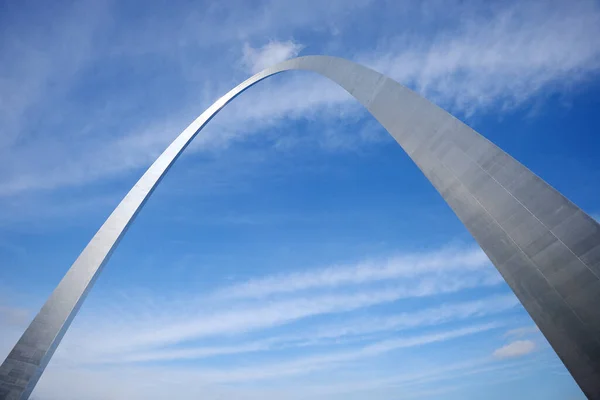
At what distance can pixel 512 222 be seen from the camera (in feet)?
22.7

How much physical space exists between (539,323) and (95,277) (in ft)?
63.2

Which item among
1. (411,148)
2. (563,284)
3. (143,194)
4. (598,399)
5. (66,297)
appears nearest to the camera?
(598,399)

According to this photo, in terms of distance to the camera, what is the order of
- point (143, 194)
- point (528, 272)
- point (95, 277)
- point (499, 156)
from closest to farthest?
point (528, 272) → point (499, 156) → point (95, 277) → point (143, 194)

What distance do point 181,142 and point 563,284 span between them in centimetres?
2561

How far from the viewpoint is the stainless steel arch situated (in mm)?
5711

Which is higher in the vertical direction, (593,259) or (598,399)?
(593,259)

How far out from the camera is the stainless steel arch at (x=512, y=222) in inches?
225

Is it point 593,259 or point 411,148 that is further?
point 411,148

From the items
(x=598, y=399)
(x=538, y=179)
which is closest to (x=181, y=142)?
(x=538, y=179)

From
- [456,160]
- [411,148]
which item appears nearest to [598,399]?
[456,160]

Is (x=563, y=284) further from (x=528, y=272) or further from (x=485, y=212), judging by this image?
(x=485, y=212)

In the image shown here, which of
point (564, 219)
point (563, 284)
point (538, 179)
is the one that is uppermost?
point (538, 179)

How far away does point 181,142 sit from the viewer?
25.9 meters

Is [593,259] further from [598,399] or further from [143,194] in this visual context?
[143,194]
